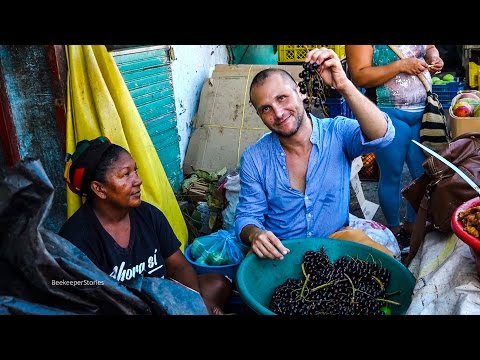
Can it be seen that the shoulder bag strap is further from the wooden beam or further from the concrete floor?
the wooden beam

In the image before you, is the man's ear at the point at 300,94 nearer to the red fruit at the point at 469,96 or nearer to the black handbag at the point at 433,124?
the black handbag at the point at 433,124

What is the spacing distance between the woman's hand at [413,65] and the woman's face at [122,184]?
6.13ft

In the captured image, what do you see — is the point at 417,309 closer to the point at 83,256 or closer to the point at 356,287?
the point at 356,287

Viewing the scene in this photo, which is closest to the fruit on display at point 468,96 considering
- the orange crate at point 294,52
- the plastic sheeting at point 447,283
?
the orange crate at point 294,52

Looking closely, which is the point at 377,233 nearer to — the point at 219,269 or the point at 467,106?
the point at 219,269

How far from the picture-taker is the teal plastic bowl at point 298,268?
231 cm

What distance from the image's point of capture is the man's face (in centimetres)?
262

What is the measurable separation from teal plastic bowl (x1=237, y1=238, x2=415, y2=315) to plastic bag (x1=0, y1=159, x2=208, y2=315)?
0.40 meters

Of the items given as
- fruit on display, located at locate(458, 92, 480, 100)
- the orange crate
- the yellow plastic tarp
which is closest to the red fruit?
fruit on display, located at locate(458, 92, 480, 100)

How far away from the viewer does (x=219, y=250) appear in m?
3.29

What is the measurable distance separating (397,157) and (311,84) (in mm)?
1316

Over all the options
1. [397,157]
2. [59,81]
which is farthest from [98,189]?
[397,157]

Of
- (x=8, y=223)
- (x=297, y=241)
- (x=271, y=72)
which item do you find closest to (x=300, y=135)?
(x=271, y=72)

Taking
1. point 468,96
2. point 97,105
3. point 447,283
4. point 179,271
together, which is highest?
point 97,105
